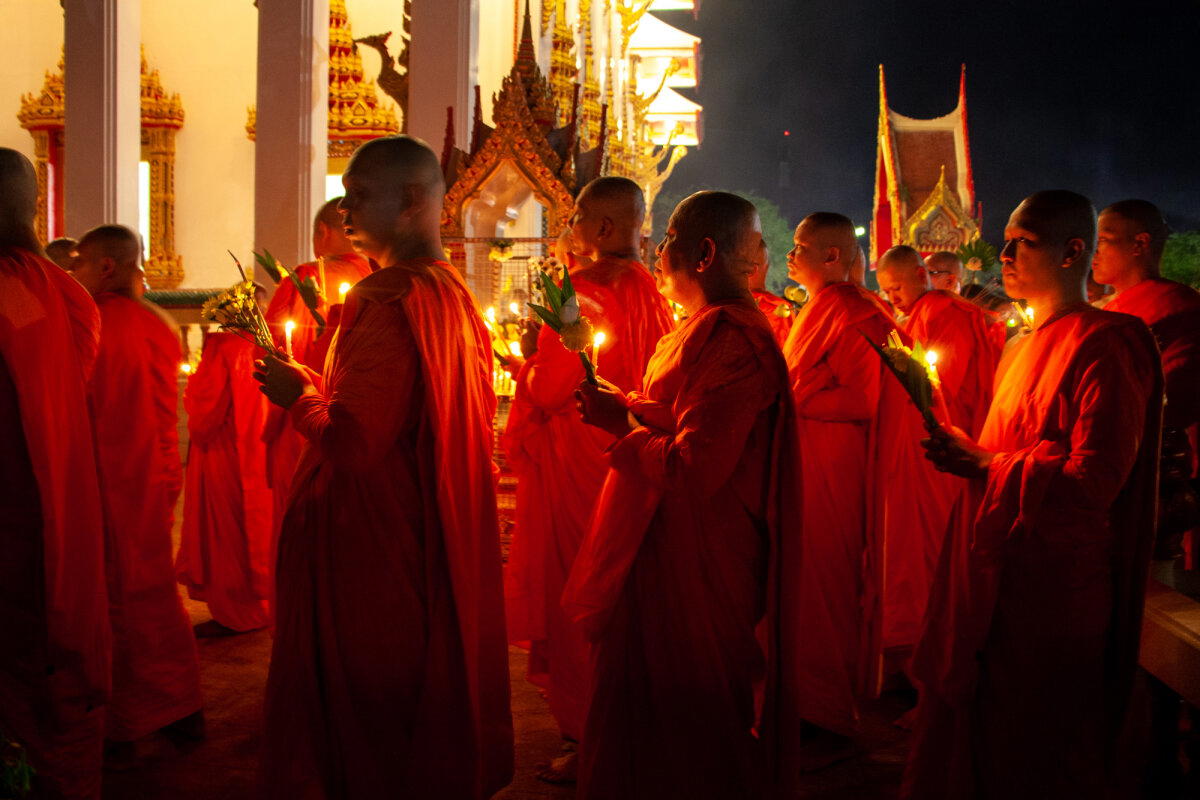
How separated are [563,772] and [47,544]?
1865mm

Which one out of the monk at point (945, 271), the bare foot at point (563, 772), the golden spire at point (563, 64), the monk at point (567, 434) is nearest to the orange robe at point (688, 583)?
the bare foot at point (563, 772)

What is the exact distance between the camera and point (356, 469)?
2.82 meters

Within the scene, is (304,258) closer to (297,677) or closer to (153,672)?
(153,672)

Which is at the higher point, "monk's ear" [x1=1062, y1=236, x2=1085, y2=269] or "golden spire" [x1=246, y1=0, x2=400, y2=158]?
"golden spire" [x1=246, y1=0, x2=400, y2=158]

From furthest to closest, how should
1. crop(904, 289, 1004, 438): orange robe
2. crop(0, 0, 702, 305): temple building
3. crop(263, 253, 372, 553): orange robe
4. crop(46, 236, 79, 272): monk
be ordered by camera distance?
1. crop(0, 0, 702, 305): temple building
2. crop(904, 289, 1004, 438): orange robe
3. crop(46, 236, 79, 272): monk
4. crop(263, 253, 372, 553): orange robe

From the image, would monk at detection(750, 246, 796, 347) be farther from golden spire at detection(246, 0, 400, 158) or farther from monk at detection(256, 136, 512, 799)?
golden spire at detection(246, 0, 400, 158)

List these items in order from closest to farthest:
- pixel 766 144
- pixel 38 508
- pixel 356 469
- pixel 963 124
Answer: pixel 356 469
pixel 38 508
pixel 963 124
pixel 766 144

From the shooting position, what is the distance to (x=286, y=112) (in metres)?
9.16

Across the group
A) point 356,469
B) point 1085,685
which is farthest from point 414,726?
point 1085,685

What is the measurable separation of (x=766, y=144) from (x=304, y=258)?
150 ft

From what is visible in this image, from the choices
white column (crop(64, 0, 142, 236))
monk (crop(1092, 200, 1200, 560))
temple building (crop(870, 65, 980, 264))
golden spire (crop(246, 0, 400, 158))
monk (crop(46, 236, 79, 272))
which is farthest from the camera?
temple building (crop(870, 65, 980, 264))

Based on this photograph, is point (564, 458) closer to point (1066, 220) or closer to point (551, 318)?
point (551, 318)

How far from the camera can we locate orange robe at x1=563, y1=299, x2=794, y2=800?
2.85 meters

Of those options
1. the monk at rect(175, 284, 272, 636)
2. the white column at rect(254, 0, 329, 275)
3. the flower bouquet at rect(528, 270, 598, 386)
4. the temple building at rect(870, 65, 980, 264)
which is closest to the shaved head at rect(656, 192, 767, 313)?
the flower bouquet at rect(528, 270, 598, 386)
